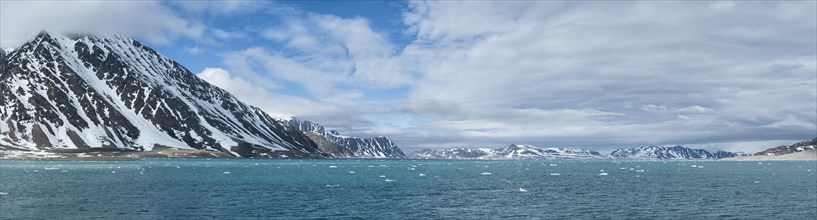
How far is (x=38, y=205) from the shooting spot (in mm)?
71750

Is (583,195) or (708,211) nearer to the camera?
(708,211)

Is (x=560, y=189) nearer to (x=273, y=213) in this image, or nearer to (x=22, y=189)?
(x=273, y=213)

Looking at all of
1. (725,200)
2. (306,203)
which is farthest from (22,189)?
(725,200)

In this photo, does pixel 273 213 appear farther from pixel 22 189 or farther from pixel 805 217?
pixel 805 217

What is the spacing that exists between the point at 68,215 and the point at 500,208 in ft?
157

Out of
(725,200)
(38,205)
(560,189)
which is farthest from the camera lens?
(560,189)

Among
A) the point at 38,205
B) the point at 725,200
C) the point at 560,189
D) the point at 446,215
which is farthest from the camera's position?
the point at 560,189

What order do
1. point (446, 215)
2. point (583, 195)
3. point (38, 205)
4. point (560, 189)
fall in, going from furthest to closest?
1. point (560, 189)
2. point (583, 195)
3. point (38, 205)
4. point (446, 215)

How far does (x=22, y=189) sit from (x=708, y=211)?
324 ft

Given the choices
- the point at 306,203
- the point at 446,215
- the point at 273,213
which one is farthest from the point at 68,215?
the point at 446,215

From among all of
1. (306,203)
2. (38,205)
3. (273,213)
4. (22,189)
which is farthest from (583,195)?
(22,189)

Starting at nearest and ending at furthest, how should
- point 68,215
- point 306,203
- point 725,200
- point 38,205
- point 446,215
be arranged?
1. point 68,215
2. point 446,215
3. point 38,205
4. point 306,203
5. point 725,200

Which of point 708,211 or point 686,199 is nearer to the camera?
point 708,211

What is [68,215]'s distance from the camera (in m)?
62.7
